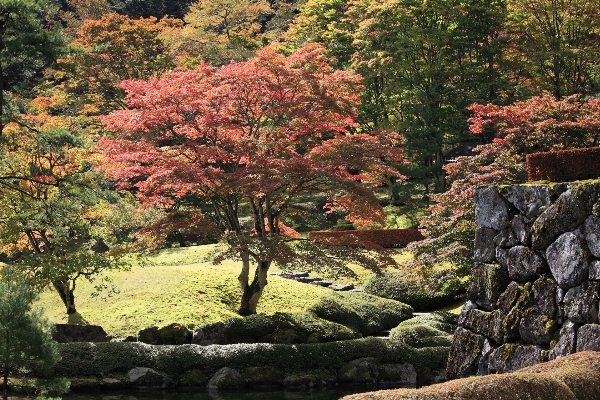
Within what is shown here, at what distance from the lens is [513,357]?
Answer: 36.5 feet

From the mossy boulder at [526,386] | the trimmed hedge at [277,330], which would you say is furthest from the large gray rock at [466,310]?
the trimmed hedge at [277,330]

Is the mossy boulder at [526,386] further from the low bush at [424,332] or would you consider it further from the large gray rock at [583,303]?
the low bush at [424,332]

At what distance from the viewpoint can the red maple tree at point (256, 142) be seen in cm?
1561

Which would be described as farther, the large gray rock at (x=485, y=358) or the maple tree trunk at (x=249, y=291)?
the maple tree trunk at (x=249, y=291)

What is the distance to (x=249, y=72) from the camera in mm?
16062

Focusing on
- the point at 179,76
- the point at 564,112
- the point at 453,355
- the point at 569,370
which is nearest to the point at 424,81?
the point at 564,112

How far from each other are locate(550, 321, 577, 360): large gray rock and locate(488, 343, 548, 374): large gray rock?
0.85 ft

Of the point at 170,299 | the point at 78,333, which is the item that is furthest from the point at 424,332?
the point at 78,333

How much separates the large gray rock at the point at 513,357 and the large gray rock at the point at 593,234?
1.74m

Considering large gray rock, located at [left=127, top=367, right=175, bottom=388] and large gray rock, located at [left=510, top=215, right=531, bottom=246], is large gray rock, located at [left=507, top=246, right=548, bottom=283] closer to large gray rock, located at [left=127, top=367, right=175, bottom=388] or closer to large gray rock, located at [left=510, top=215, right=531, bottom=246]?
large gray rock, located at [left=510, top=215, right=531, bottom=246]

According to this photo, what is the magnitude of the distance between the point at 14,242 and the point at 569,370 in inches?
570

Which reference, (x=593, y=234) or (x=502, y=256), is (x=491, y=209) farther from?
(x=593, y=234)

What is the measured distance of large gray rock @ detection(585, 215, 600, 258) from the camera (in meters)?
10.2

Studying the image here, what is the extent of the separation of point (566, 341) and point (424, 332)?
19.7 feet
